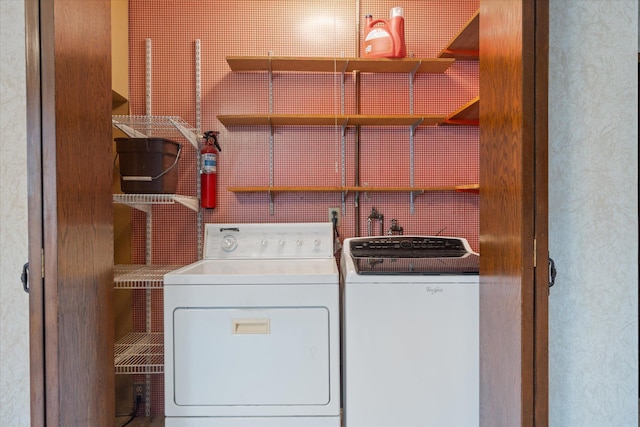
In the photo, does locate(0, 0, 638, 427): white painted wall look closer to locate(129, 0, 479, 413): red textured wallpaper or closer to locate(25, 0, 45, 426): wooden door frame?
locate(25, 0, 45, 426): wooden door frame

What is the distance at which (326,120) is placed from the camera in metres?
2.17

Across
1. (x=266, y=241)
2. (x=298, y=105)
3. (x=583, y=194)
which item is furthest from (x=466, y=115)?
(x=266, y=241)

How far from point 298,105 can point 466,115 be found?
98 centimetres

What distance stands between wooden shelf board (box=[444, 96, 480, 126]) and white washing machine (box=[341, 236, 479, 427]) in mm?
936

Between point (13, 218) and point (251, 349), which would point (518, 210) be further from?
point (13, 218)

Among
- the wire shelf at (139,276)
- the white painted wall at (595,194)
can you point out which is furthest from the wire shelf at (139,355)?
the white painted wall at (595,194)

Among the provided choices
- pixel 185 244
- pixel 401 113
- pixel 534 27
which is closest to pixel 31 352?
pixel 185 244

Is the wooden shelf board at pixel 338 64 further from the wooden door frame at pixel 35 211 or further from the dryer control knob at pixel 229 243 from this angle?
the wooden door frame at pixel 35 211

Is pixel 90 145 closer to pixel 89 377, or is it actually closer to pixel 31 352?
pixel 31 352

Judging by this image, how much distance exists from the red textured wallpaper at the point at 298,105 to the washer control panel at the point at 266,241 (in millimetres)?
186

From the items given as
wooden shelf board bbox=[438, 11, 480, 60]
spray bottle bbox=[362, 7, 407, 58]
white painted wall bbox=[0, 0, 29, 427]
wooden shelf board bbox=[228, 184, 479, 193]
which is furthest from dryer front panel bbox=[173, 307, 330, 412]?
wooden shelf board bbox=[438, 11, 480, 60]

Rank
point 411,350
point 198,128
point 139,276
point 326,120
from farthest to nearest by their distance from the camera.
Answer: point 198,128
point 326,120
point 139,276
point 411,350

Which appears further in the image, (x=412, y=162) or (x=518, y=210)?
(x=412, y=162)

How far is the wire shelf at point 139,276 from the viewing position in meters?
1.81
